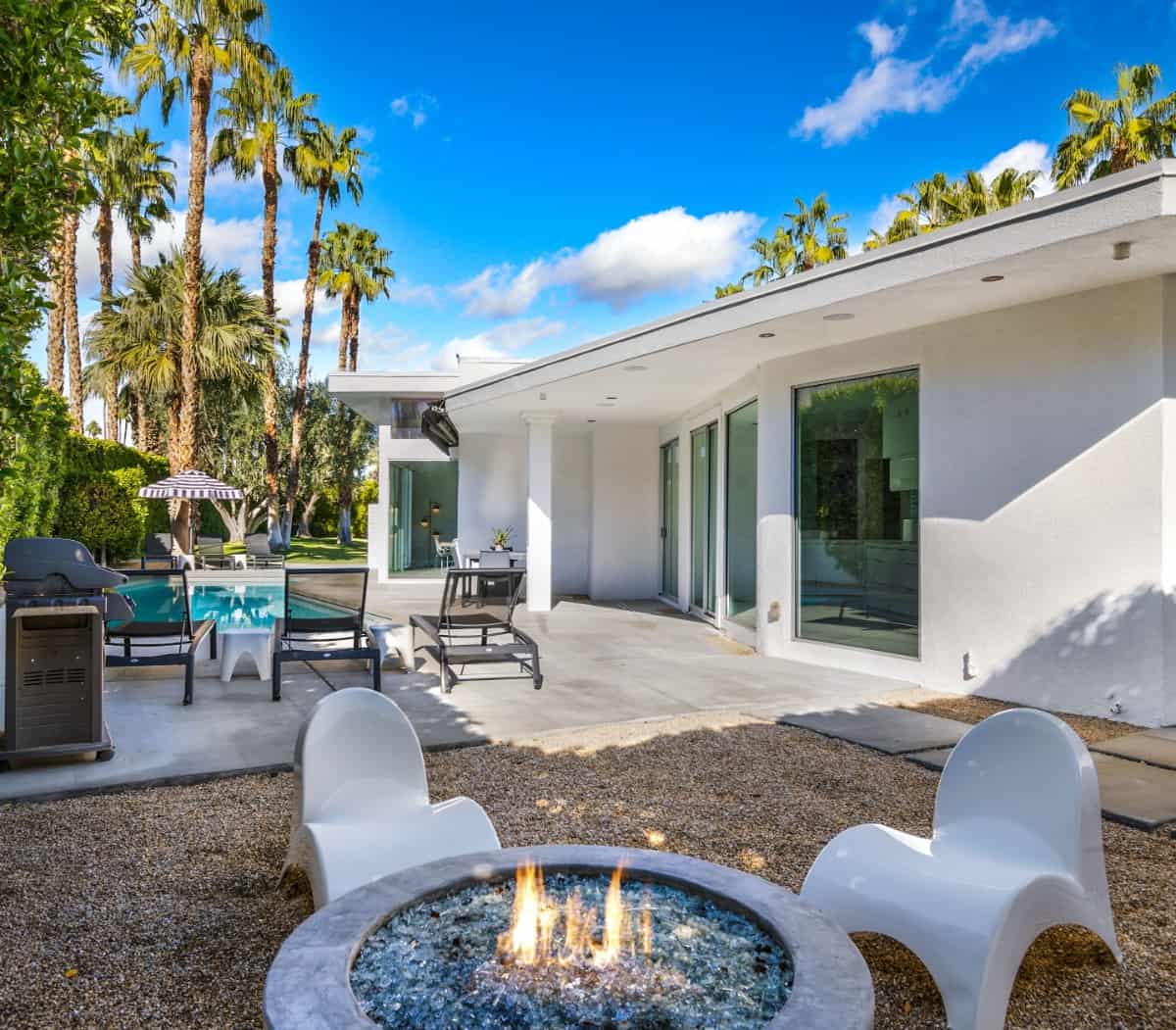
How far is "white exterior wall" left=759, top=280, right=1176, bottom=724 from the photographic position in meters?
5.88

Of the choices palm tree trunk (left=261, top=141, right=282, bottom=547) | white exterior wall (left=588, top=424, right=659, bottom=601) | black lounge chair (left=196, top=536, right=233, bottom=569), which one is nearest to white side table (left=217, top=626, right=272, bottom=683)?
white exterior wall (left=588, top=424, right=659, bottom=601)

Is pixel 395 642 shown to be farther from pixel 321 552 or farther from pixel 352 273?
pixel 352 273

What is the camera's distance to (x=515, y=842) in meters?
3.68

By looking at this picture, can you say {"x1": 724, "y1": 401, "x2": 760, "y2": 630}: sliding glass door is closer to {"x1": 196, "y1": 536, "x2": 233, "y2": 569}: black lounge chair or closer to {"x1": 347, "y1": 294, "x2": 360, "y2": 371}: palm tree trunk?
{"x1": 196, "y1": 536, "x2": 233, "y2": 569}: black lounge chair

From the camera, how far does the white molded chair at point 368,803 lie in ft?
8.74

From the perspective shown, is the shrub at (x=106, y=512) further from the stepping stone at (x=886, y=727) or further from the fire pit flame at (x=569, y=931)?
the fire pit flame at (x=569, y=931)

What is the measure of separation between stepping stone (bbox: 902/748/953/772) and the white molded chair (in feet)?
9.99

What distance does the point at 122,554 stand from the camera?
16797mm

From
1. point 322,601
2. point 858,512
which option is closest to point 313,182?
point 322,601

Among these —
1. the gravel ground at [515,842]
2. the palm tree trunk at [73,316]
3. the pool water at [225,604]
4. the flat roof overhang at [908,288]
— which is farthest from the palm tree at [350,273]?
the gravel ground at [515,842]

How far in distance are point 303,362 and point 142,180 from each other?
613 centimetres

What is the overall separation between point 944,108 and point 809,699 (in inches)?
1008

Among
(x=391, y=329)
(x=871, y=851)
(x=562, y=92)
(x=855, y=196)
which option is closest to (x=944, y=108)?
(x=855, y=196)

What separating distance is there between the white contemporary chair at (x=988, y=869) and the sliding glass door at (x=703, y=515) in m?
8.33
